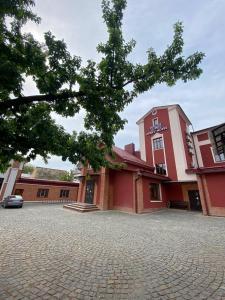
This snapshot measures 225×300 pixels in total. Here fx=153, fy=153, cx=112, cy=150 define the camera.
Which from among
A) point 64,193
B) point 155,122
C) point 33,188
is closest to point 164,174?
point 155,122

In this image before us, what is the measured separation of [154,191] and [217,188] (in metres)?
5.85

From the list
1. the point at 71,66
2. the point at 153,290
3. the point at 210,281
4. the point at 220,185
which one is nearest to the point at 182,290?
the point at 153,290

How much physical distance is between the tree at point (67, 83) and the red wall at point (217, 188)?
34.8ft

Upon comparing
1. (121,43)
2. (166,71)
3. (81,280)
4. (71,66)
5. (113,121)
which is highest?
(121,43)

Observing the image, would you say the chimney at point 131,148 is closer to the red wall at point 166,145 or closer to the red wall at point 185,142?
the red wall at point 166,145

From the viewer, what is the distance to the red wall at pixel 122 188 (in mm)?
14318

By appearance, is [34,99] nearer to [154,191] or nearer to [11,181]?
[154,191]

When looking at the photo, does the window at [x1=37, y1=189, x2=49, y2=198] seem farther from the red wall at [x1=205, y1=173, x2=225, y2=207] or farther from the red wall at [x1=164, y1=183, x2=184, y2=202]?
the red wall at [x1=205, y1=173, x2=225, y2=207]

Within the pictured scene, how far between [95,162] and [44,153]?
1.60 metres

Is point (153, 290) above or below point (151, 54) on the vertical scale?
below

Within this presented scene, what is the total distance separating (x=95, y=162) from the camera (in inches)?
195

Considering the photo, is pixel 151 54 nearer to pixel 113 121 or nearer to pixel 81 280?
pixel 113 121

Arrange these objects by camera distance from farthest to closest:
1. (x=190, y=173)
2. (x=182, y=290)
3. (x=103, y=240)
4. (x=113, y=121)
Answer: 1. (x=190, y=173)
2. (x=103, y=240)
3. (x=113, y=121)
4. (x=182, y=290)

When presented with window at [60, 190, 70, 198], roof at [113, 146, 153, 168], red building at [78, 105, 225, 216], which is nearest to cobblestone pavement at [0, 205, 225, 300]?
red building at [78, 105, 225, 216]
